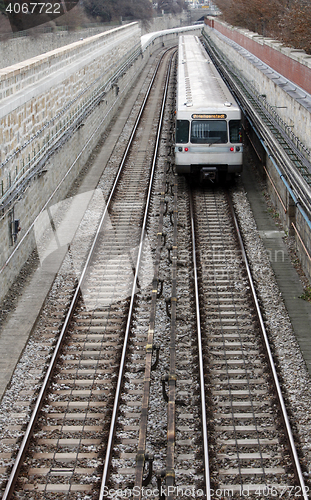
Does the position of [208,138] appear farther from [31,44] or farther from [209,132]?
[31,44]

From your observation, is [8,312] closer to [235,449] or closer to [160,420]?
[160,420]

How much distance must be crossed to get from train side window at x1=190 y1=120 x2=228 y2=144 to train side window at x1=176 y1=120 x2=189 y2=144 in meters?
0.16

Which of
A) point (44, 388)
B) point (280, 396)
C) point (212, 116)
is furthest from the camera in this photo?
point (212, 116)

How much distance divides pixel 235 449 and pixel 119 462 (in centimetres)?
161

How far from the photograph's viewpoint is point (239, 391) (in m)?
8.65

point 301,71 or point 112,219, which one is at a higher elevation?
point 301,71

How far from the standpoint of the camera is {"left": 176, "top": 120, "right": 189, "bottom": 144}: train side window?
656 inches

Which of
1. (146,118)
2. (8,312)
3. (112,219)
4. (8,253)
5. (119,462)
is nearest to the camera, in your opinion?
(119,462)

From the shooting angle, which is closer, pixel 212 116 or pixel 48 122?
pixel 212 116

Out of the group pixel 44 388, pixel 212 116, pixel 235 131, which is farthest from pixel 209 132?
pixel 44 388

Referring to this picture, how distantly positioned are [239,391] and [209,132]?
9943 mm

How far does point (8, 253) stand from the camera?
12312mm

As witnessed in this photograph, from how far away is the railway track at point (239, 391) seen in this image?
7.00m

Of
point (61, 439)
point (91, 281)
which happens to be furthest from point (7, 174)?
point (61, 439)
